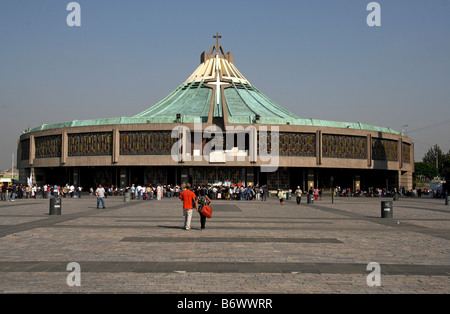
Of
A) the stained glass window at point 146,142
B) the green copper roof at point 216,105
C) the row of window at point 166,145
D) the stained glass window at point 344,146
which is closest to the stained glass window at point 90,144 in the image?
the row of window at point 166,145

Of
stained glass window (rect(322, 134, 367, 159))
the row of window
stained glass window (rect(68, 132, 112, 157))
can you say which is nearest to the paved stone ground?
the row of window

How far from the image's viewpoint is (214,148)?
52.2m

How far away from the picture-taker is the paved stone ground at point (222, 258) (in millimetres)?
6957

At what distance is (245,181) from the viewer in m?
52.3

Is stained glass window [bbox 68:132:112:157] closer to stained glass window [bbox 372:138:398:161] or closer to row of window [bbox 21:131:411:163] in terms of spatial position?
row of window [bbox 21:131:411:163]

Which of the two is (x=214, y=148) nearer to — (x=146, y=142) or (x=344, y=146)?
(x=146, y=142)


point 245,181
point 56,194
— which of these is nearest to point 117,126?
point 56,194

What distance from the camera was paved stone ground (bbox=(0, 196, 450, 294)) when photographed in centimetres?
696

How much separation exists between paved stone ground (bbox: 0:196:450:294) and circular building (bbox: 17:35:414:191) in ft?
118

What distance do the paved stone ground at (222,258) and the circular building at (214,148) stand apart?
35870 mm

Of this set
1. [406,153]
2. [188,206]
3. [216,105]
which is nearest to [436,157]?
[406,153]

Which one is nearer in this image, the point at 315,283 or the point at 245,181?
the point at 315,283
